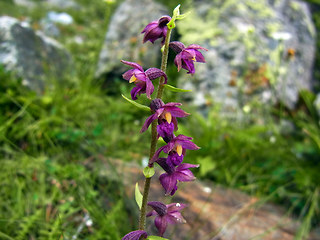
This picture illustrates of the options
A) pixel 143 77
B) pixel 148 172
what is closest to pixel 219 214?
pixel 148 172

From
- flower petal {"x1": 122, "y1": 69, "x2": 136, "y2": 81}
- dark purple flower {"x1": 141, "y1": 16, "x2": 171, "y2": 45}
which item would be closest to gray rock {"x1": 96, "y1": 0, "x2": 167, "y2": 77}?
dark purple flower {"x1": 141, "y1": 16, "x2": 171, "y2": 45}

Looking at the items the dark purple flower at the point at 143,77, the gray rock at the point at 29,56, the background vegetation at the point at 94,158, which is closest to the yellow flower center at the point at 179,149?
the dark purple flower at the point at 143,77

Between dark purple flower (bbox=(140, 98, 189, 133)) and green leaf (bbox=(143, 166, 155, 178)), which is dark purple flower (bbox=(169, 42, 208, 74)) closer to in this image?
dark purple flower (bbox=(140, 98, 189, 133))

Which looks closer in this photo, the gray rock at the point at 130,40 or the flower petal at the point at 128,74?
the flower petal at the point at 128,74

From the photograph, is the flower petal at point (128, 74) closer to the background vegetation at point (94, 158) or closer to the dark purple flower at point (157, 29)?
the dark purple flower at point (157, 29)

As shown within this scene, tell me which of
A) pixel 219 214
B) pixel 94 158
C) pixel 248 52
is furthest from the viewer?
pixel 248 52

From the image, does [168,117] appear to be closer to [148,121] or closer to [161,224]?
[148,121]

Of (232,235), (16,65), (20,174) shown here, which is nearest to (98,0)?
(16,65)
